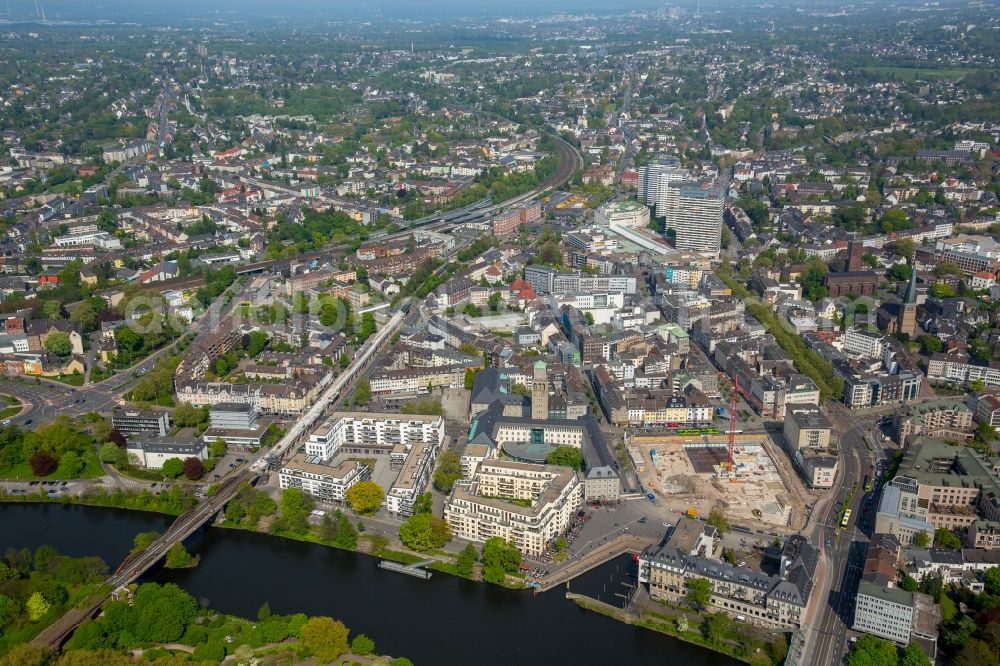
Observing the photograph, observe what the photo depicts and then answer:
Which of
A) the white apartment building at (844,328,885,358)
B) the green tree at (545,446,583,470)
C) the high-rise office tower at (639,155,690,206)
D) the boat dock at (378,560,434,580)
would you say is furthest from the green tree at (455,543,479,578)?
the high-rise office tower at (639,155,690,206)

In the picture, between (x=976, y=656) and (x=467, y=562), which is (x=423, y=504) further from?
(x=976, y=656)

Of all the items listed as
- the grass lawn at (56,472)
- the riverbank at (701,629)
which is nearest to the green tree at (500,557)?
the riverbank at (701,629)

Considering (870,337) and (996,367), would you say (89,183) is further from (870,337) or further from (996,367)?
(996,367)

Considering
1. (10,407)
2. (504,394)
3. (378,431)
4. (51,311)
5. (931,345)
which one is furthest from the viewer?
(51,311)

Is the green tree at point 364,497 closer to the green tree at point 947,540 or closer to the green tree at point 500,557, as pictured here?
the green tree at point 500,557

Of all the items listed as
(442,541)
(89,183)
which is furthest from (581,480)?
(89,183)

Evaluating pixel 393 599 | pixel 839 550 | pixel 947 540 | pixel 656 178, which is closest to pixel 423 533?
pixel 393 599
